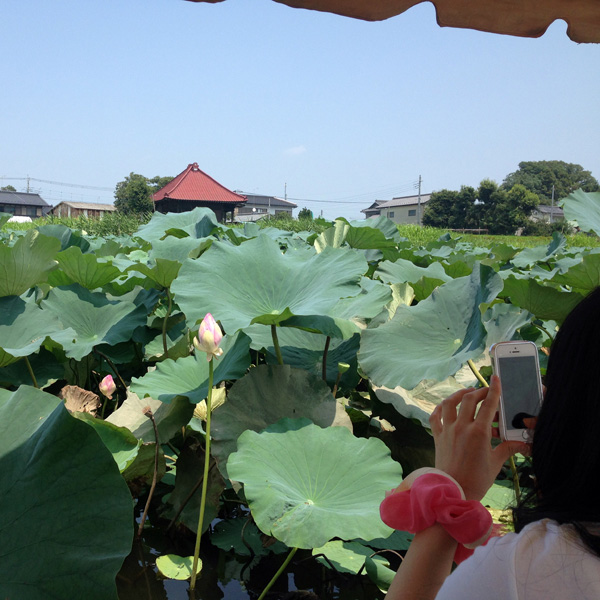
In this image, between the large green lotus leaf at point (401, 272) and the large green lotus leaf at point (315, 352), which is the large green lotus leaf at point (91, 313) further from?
the large green lotus leaf at point (401, 272)

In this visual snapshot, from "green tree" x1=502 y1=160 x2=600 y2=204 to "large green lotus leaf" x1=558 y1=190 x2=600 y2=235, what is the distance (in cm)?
6115

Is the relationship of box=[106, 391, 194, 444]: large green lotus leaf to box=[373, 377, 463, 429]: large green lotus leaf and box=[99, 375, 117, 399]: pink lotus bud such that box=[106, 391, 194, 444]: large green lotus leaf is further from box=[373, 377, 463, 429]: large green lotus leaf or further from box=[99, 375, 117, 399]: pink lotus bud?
box=[373, 377, 463, 429]: large green lotus leaf

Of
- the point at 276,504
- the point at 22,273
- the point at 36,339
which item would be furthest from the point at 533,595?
the point at 22,273

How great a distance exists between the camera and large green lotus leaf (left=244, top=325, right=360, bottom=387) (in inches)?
48.4

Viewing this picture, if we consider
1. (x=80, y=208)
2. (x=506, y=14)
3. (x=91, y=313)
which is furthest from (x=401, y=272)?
(x=80, y=208)

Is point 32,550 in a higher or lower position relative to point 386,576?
higher

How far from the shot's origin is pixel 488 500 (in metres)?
1.19

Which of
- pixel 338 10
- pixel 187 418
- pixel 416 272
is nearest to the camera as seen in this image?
pixel 187 418

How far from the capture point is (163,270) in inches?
56.0

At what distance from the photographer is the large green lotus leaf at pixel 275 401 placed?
3.27 feet

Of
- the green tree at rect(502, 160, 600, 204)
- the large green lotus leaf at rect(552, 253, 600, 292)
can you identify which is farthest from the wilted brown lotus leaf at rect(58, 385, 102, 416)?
the green tree at rect(502, 160, 600, 204)

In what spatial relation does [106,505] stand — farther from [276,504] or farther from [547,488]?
[547,488]

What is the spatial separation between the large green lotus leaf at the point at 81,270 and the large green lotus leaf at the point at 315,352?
0.58 meters

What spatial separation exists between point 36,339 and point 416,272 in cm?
104
